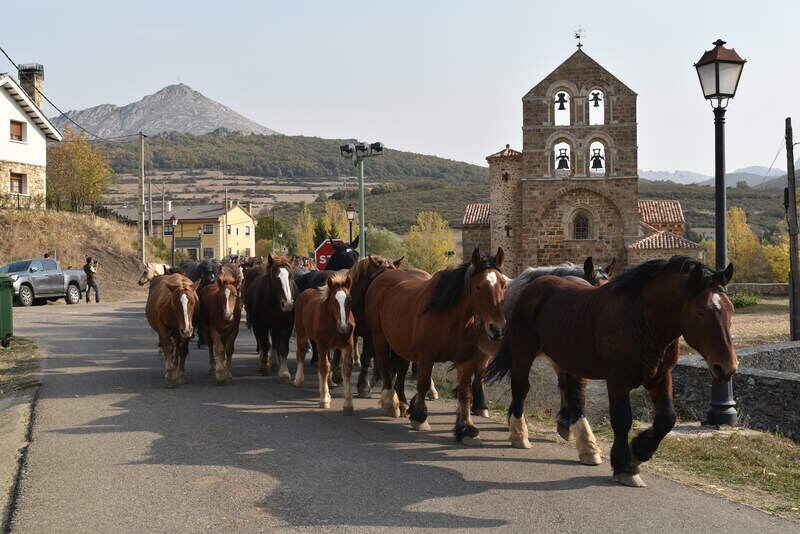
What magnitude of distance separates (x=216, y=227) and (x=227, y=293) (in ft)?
256

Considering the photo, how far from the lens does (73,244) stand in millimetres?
43219

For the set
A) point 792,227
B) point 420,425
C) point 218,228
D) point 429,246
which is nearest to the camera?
point 420,425

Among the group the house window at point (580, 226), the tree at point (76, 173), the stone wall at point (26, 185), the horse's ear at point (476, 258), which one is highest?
the tree at point (76, 173)

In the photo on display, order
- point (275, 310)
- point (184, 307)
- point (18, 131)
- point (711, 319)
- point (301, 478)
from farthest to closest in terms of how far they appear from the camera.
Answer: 1. point (18, 131)
2. point (275, 310)
3. point (184, 307)
4. point (301, 478)
5. point (711, 319)

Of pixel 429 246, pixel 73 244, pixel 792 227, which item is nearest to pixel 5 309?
pixel 792 227

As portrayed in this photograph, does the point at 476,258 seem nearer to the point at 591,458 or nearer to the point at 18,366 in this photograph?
the point at 591,458

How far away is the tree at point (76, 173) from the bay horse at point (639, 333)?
59.0m

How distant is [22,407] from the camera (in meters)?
10.4

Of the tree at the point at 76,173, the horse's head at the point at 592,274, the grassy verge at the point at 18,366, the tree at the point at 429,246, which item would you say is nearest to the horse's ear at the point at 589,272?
the horse's head at the point at 592,274

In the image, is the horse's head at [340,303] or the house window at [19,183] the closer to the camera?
the horse's head at [340,303]

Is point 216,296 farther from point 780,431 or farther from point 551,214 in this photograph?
point 551,214

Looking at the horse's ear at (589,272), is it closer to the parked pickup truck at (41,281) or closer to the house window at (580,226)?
the parked pickup truck at (41,281)

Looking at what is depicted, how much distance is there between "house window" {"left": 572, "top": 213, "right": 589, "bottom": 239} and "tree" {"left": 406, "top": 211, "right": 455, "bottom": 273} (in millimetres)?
18859

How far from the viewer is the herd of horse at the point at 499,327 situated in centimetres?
649
